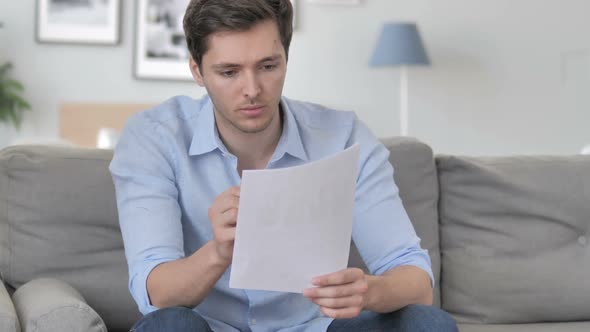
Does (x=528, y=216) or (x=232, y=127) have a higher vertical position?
(x=232, y=127)

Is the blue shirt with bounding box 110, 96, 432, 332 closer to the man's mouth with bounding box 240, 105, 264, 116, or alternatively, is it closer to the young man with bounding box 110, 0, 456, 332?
the young man with bounding box 110, 0, 456, 332

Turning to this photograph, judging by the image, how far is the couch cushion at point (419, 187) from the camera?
7.02 ft

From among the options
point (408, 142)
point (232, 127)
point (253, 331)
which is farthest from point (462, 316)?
point (232, 127)

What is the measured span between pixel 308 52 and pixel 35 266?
3.69m

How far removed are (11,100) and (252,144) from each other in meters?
3.66

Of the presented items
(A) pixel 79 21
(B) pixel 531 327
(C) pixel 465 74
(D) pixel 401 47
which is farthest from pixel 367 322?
→ (C) pixel 465 74

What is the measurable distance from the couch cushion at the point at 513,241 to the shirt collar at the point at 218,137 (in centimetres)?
53

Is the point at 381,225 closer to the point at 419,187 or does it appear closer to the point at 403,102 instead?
the point at 419,187

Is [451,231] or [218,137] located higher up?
[218,137]

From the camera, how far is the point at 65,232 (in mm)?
2004

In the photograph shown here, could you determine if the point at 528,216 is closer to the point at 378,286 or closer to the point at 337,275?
the point at 378,286

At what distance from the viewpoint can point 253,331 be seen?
5.80 feet

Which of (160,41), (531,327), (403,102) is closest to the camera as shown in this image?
(531,327)

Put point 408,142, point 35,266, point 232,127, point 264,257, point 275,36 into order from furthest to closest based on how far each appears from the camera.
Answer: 1. point 408,142
2. point 35,266
3. point 232,127
4. point 275,36
5. point 264,257
